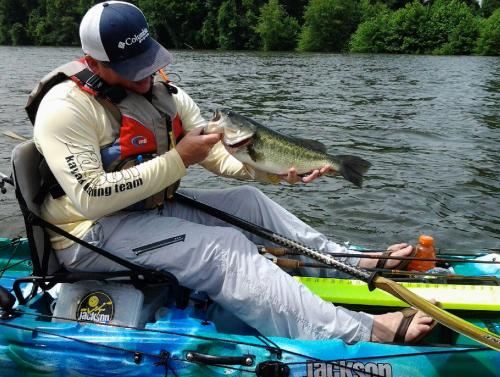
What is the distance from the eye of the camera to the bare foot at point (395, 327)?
345 cm

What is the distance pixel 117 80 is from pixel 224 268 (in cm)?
131

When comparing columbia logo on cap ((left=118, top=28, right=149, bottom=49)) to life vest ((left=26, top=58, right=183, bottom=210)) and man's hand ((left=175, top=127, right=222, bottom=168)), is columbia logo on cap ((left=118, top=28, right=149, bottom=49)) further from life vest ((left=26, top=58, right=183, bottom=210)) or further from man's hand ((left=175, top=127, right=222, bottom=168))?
man's hand ((left=175, top=127, right=222, bottom=168))

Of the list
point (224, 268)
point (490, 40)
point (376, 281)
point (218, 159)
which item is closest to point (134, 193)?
point (224, 268)

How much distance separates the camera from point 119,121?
143 inches

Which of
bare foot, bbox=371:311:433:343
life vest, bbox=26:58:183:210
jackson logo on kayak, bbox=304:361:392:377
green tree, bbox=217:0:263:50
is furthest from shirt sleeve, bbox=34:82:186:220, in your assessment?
green tree, bbox=217:0:263:50

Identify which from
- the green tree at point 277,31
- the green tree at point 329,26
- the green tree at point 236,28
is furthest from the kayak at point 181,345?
the green tree at point 236,28

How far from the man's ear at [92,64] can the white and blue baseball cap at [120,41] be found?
0.09 m

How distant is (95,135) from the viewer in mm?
3494

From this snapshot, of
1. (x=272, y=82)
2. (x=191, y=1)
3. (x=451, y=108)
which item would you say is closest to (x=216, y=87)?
(x=272, y=82)

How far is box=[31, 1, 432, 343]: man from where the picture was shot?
3.37 meters

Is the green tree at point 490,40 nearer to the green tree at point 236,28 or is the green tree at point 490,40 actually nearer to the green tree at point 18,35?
the green tree at point 236,28

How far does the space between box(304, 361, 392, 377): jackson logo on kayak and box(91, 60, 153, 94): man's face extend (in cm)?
196

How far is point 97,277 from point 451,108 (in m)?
14.2

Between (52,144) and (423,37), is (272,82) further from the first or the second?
(423,37)
